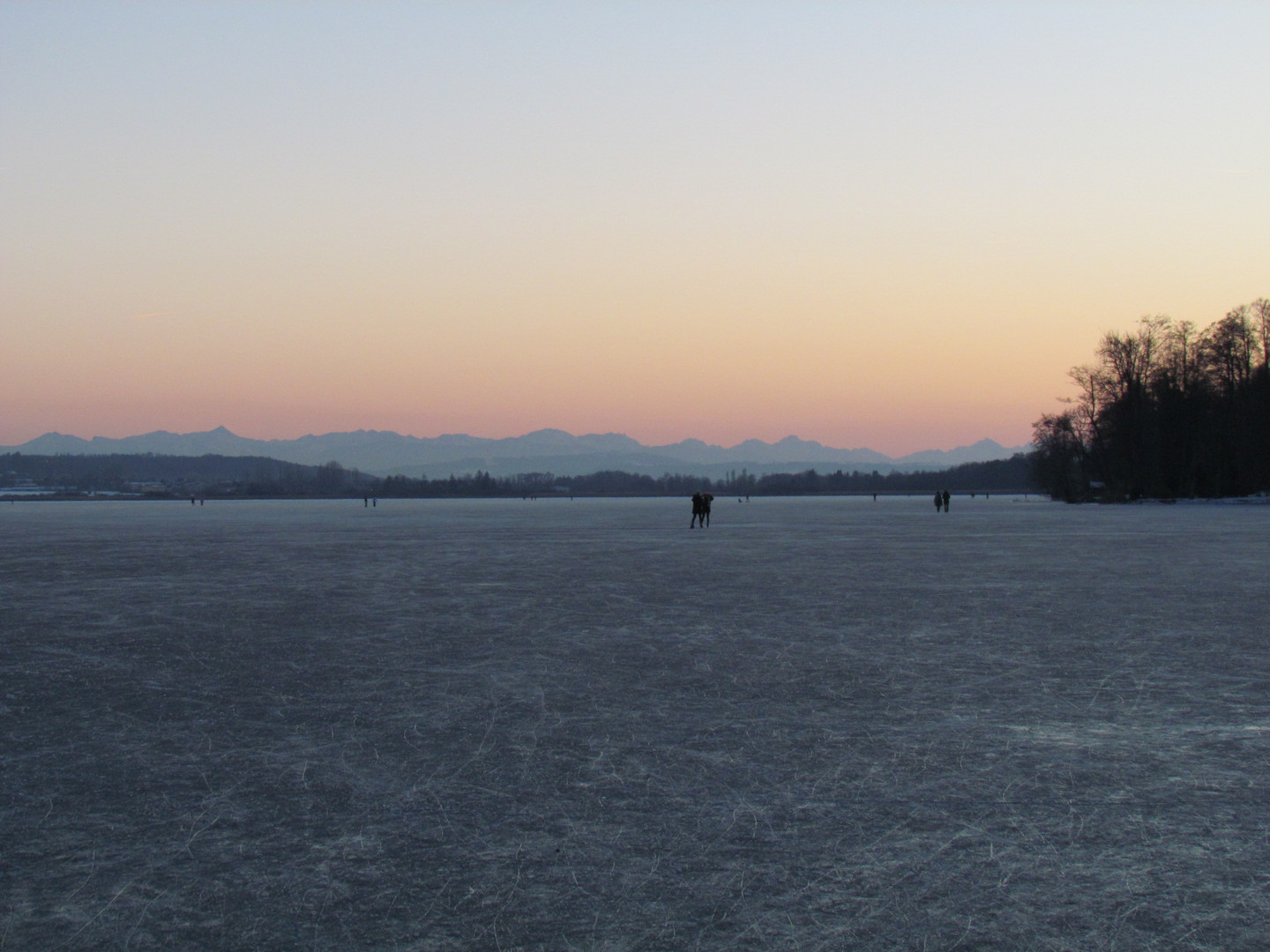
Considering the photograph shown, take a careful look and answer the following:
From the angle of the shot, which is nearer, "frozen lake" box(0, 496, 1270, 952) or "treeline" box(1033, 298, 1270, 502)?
"frozen lake" box(0, 496, 1270, 952)

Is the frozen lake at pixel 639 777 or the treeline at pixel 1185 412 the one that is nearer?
the frozen lake at pixel 639 777

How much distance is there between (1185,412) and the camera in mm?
73375

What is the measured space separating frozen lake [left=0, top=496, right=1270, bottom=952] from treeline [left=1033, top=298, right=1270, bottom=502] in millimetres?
66379

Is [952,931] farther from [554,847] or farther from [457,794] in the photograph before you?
[457,794]

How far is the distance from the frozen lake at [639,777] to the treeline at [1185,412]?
6638 cm

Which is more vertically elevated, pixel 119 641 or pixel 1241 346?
pixel 1241 346

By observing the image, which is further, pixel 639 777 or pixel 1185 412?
pixel 1185 412

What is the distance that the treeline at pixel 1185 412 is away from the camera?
7012cm

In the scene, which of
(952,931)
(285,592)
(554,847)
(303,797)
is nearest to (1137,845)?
(952,931)

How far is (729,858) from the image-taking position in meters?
4.24

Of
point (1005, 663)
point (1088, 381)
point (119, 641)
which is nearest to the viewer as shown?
point (1005, 663)

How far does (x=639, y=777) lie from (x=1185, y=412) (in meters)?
78.7

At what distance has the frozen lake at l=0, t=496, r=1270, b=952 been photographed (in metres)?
3.74

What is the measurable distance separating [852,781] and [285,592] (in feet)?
39.5
